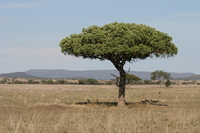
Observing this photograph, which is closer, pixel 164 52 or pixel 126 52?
pixel 126 52

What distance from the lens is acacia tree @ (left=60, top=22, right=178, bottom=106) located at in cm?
2452

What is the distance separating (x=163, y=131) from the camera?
14.9 metres

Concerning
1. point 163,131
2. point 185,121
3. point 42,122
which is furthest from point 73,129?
point 185,121

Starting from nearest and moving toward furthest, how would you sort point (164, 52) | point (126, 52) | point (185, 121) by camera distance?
point (185, 121) < point (126, 52) < point (164, 52)

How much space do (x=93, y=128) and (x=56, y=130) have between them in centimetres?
189

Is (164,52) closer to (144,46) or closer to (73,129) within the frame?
(144,46)

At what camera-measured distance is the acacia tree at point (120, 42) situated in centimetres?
2452

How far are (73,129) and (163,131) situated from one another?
4.31 metres

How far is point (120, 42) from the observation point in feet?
80.3

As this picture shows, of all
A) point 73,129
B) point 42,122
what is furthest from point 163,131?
point 42,122

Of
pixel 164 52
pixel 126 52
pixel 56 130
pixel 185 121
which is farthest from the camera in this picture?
pixel 164 52

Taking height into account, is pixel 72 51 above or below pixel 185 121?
above

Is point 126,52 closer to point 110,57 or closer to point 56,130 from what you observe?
point 110,57

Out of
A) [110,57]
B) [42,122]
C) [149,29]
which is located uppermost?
[149,29]
